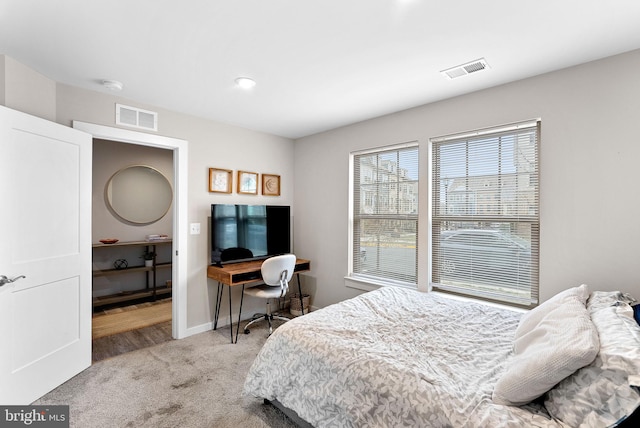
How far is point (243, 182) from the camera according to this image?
3824 millimetres

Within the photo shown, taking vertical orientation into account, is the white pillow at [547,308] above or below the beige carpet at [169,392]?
above

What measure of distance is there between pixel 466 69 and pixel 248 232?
2.82 meters

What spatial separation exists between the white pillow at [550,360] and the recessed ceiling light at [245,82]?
257cm

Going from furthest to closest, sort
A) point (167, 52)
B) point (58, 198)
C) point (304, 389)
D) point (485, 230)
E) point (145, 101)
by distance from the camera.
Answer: point (145, 101), point (485, 230), point (58, 198), point (167, 52), point (304, 389)

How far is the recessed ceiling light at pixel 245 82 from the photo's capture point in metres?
2.43

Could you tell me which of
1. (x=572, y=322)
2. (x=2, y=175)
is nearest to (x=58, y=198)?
(x=2, y=175)

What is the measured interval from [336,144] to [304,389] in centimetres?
288

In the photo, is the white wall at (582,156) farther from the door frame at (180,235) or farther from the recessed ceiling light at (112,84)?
the recessed ceiling light at (112,84)

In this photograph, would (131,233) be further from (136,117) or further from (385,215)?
(385,215)

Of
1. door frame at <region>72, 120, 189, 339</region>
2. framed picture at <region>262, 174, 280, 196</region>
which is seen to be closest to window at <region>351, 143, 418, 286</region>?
framed picture at <region>262, 174, 280, 196</region>

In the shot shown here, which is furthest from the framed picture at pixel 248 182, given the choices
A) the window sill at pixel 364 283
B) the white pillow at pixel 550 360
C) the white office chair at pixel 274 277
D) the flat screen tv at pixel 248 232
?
the white pillow at pixel 550 360

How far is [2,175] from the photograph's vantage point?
6.43 ft

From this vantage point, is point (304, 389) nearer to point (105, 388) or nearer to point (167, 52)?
point (105, 388)

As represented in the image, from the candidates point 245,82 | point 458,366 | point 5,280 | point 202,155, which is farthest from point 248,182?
point 458,366
